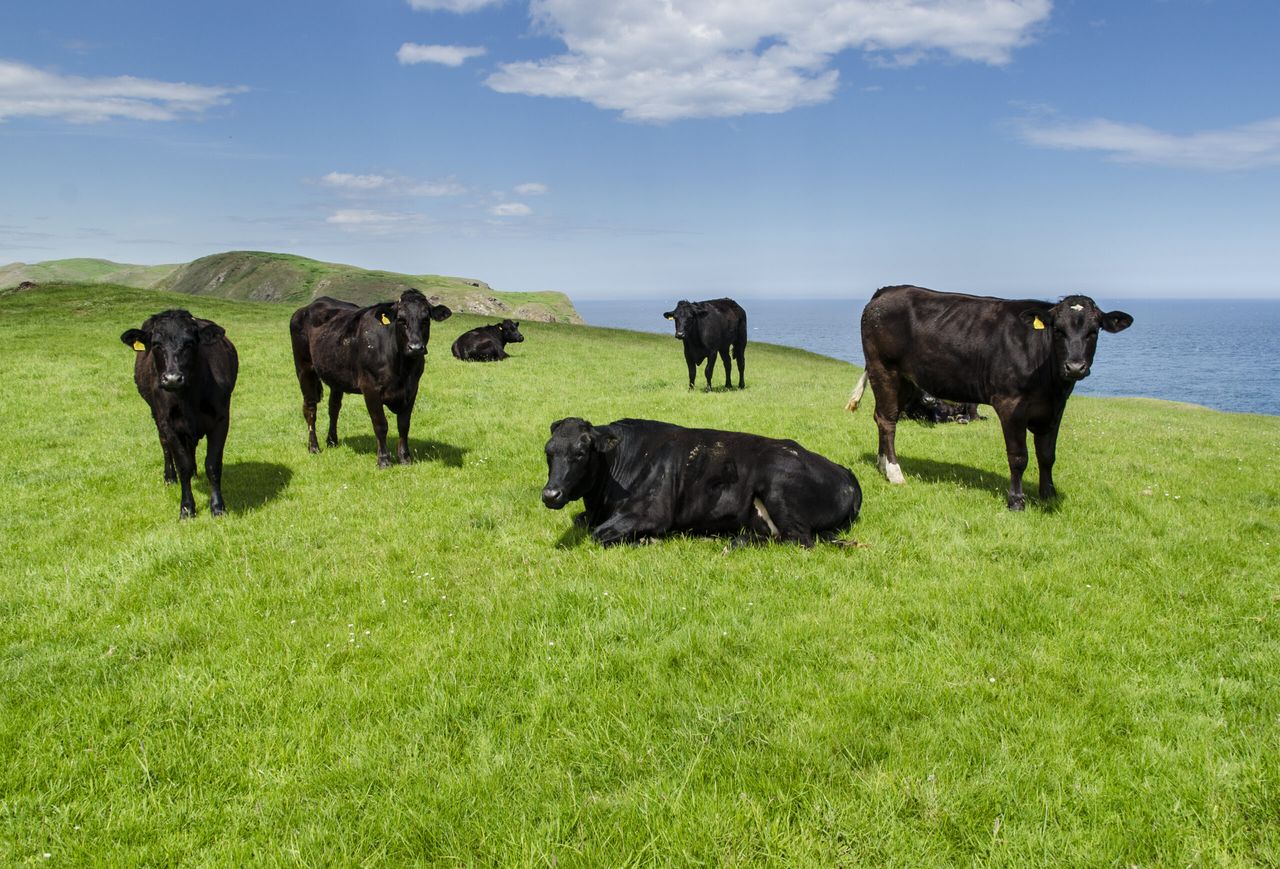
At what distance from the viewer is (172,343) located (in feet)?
27.8

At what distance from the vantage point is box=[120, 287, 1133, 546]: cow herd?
7.81 metres

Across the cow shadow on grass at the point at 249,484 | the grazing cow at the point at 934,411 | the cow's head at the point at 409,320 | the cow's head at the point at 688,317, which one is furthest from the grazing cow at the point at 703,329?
the cow shadow on grass at the point at 249,484

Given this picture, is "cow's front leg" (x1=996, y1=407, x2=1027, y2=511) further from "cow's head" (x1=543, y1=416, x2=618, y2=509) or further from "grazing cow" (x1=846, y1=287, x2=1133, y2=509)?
"cow's head" (x1=543, y1=416, x2=618, y2=509)

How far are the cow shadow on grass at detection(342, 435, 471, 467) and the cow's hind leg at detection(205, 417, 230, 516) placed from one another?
2925mm

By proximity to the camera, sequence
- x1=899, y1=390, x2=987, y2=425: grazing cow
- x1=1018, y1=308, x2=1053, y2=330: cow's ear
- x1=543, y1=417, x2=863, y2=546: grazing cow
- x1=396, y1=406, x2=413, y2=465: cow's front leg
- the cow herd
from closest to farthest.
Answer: x1=543, y1=417, x2=863, y2=546: grazing cow
the cow herd
x1=1018, y1=308, x2=1053, y2=330: cow's ear
x1=396, y1=406, x2=413, y2=465: cow's front leg
x1=899, y1=390, x2=987, y2=425: grazing cow

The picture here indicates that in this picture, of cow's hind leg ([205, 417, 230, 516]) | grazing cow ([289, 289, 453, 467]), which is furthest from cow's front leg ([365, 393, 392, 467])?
cow's hind leg ([205, 417, 230, 516])

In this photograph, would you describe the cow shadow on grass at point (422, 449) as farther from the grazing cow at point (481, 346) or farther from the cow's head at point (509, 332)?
the cow's head at point (509, 332)

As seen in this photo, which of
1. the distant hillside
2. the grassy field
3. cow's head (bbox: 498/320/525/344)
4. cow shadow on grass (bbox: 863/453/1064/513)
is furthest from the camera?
the distant hillside

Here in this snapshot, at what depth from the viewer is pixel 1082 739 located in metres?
4.32

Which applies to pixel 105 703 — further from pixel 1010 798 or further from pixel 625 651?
pixel 1010 798

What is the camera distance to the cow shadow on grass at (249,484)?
9.64 metres

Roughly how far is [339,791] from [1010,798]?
3.62m

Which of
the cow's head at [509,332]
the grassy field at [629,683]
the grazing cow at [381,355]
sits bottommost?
the grassy field at [629,683]

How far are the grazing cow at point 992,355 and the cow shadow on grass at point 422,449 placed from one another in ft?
22.5
